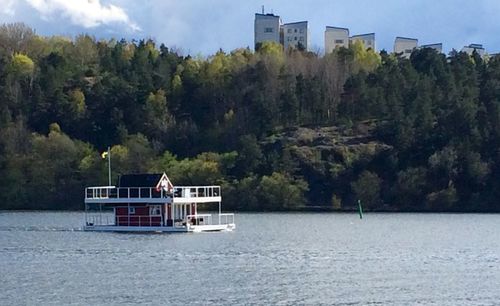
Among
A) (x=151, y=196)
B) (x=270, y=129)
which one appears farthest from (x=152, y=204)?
(x=270, y=129)

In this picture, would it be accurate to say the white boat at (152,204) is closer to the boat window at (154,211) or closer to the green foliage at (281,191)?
the boat window at (154,211)

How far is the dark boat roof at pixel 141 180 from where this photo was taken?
98438 mm

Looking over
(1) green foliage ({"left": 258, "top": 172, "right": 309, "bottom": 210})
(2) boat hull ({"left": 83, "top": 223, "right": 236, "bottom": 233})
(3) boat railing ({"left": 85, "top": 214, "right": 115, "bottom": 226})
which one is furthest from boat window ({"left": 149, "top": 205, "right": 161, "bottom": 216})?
(1) green foliage ({"left": 258, "top": 172, "right": 309, "bottom": 210})

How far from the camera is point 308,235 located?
105 m

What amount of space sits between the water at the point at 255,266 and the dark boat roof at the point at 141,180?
14.8 ft

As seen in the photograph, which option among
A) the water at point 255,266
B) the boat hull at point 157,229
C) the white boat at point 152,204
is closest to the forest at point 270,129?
the water at point 255,266

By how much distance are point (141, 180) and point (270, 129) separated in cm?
7732

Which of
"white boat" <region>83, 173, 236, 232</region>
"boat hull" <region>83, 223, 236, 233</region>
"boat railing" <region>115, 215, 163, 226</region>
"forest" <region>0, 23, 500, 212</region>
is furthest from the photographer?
"forest" <region>0, 23, 500, 212</region>

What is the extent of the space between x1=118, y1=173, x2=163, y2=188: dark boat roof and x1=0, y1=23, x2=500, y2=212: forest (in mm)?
58760

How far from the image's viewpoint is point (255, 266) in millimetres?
73938

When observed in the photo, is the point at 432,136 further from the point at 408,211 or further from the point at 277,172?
the point at 277,172

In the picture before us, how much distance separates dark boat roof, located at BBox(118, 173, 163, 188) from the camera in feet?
323

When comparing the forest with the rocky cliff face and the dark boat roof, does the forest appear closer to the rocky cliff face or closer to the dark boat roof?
the rocky cliff face

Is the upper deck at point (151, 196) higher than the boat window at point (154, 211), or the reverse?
the upper deck at point (151, 196)
